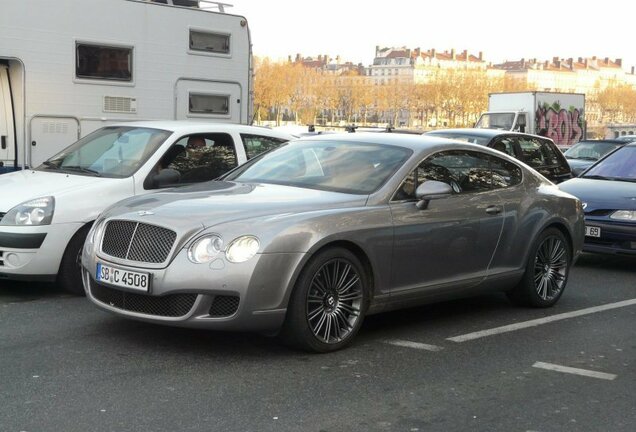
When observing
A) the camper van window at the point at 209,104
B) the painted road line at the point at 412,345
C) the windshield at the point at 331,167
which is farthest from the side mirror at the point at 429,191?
the camper van window at the point at 209,104

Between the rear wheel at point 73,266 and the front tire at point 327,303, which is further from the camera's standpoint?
the rear wheel at point 73,266

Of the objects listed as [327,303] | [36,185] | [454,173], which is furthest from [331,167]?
[36,185]

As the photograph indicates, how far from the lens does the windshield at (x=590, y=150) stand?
813 inches

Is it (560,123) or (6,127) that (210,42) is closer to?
(6,127)

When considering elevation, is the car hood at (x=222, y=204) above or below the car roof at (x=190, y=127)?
below

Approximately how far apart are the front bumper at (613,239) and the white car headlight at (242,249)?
5.51 m

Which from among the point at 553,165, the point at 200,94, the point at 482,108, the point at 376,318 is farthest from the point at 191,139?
the point at 482,108

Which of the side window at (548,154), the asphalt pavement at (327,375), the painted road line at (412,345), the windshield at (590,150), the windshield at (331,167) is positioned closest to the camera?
the asphalt pavement at (327,375)

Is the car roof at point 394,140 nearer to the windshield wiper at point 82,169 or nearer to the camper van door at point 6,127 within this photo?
the windshield wiper at point 82,169

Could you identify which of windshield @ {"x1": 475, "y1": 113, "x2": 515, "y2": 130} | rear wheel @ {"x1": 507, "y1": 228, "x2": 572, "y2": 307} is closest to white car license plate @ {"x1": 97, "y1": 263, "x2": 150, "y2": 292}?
rear wheel @ {"x1": 507, "y1": 228, "x2": 572, "y2": 307}

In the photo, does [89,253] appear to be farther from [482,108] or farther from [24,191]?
[482,108]

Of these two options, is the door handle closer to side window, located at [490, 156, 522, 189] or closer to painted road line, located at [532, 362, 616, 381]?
side window, located at [490, 156, 522, 189]

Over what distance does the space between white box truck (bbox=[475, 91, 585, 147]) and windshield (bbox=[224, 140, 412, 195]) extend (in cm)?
2125

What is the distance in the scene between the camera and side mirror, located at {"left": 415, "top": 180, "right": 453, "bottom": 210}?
20.7 feet
